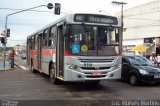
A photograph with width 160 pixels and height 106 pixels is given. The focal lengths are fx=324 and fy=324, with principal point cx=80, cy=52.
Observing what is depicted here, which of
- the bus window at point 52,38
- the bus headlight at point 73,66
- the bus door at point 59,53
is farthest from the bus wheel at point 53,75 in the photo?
the bus headlight at point 73,66

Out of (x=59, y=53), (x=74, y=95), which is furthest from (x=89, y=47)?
(x=74, y=95)

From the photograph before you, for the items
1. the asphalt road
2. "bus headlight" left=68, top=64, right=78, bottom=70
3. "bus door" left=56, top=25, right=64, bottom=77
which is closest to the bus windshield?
"bus headlight" left=68, top=64, right=78, bottom=70

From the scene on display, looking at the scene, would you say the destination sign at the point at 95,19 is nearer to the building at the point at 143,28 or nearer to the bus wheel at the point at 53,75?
Result: the bus wheel at the point at 53,75

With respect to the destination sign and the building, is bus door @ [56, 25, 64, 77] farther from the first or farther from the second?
the building

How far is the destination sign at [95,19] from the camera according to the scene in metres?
13.2

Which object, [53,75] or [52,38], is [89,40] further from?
[53,75]

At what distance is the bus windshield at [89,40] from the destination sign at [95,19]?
0.83 ft

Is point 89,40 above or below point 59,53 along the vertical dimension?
above

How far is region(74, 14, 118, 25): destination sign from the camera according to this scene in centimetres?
1324

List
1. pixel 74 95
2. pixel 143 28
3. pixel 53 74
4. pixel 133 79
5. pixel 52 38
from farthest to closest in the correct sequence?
1. pixel 143 28
2. pixel 133 79
3. pixel 52 38
4. pixel 53 74
5. pixel 74 95

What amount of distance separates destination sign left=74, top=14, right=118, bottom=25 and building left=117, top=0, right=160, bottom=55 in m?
41.6

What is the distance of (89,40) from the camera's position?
13125mm

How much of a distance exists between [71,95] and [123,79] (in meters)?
5.55

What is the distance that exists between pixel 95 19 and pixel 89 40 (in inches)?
38.5
